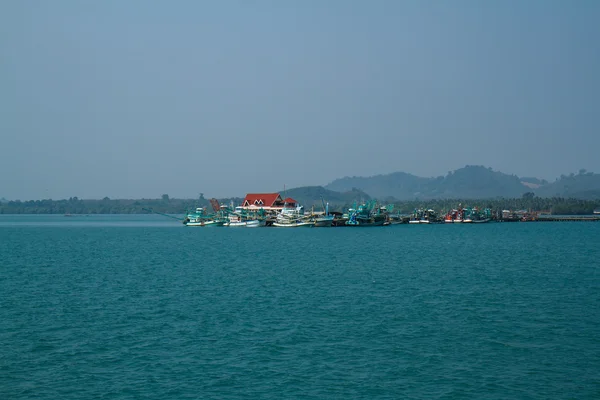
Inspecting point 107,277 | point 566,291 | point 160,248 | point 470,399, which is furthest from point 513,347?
point 160,248

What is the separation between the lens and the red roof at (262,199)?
14350 centimetres

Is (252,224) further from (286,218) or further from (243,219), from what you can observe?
(243,219)

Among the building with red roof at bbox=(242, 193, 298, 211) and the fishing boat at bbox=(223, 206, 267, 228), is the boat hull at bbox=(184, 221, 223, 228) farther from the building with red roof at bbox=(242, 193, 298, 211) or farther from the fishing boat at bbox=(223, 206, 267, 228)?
the building with red roof at bbox=(242, 193, 298, 211)

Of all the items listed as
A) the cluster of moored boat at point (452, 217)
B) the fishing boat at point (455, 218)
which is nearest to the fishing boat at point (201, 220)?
the cluster of moored boat at point (452, 217)

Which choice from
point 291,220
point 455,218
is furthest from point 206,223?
point 455,218

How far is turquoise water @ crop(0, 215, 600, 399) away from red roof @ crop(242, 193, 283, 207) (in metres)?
97.5

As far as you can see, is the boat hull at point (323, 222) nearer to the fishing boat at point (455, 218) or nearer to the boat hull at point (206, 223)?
the boat hull at point (206, 223)

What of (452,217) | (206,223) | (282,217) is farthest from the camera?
(452,217)

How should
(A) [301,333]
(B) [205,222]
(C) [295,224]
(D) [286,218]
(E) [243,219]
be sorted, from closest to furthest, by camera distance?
(A) [301,333] < (C) [295,224] < (D) [286,218] < (E) [243,219] < (B) [205,222]

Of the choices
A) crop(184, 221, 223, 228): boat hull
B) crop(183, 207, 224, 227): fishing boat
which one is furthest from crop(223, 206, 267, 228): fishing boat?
crop(183, 207, 224, 227): fishing boat

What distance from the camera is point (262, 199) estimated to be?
476ft

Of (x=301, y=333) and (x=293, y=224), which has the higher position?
(x=293, y=224)

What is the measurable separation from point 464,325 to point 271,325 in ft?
24.1

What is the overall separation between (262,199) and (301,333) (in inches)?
4796
